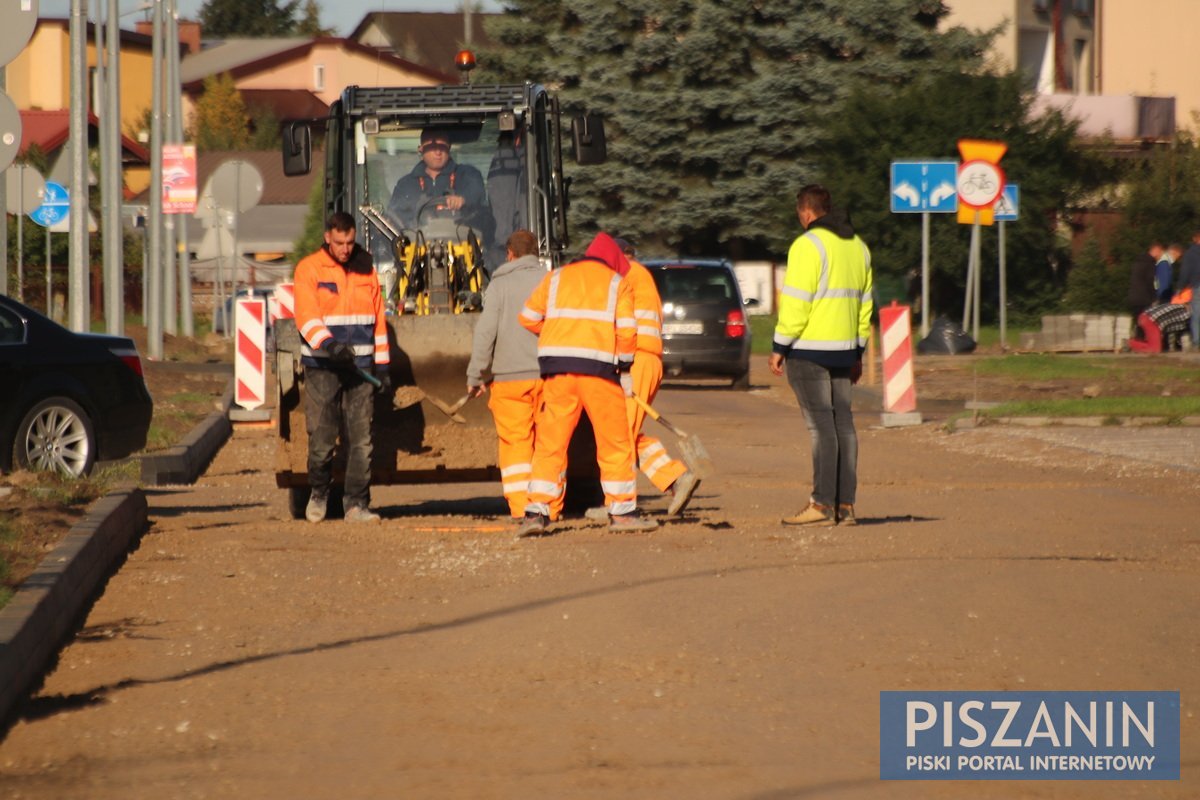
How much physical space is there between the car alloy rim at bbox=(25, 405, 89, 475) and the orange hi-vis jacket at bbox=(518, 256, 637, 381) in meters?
4.25

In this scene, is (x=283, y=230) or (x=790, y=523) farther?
(x=283, y=230)

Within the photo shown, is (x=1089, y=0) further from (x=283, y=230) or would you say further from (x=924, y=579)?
(x=924, y=579)

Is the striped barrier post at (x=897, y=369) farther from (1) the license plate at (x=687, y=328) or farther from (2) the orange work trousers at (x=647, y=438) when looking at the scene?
(2) the orange work trousers at (x=647, y=438)

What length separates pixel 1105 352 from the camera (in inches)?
1261

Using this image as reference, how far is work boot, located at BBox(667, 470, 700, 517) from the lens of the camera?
11.6 meters

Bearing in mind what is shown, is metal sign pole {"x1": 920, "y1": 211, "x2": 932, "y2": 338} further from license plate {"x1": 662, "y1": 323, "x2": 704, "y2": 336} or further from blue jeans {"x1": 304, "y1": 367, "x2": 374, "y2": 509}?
blue jeans {"x1": 304, "y1": 367, "x2": 374, "y2": 509}

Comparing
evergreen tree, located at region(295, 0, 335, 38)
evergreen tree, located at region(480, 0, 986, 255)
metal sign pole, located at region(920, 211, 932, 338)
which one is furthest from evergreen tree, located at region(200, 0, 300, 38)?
metal sign pole, located at region(920, 211, 932, 338)

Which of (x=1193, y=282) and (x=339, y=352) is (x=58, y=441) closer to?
(x=339, y=352)

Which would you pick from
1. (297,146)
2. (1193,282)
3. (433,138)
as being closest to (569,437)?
(433,138)

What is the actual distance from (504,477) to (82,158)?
1212cm

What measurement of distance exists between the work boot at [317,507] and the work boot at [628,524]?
193 cm

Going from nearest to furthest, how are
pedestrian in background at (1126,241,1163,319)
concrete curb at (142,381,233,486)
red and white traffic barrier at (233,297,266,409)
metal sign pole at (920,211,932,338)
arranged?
concrete curb at (142,381,233,486), red and white traffic barrier at (233,297,266,409), metal sign pole at (920,211,932,338), pedestrian in background at (1126,241,1163,319)

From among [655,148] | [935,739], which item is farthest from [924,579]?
[655,148]

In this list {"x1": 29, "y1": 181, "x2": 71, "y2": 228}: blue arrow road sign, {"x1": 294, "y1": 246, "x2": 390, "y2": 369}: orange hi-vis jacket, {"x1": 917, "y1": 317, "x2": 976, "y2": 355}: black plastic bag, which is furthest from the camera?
{"x1": 917, "y1": 317, "x2": 976, "y2": 355}: black plastic bag
